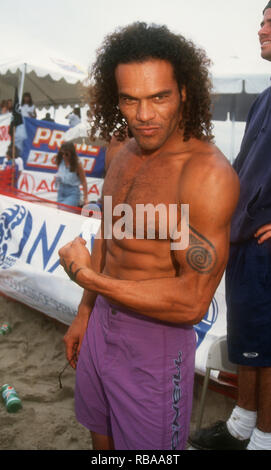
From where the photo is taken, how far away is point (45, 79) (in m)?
13.6

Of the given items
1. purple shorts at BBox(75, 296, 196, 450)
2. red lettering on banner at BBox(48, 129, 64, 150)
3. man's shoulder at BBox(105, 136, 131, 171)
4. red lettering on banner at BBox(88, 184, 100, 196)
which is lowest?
purple shorts at BBox(75, 296, 196, 450)

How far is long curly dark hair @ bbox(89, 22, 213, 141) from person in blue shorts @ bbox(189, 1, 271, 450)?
1.43ft

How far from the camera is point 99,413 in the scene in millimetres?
1710

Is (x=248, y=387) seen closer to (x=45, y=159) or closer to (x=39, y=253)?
(x=39, y=253)

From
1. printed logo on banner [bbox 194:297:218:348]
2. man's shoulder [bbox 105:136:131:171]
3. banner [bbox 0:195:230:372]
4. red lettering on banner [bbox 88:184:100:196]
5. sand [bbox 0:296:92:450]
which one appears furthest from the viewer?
red lettering on banner [bbox 88:184:100:196]

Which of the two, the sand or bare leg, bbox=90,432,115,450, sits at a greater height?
bare leg, bbox=90,432,115,450

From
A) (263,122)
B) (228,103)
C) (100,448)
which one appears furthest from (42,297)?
(228,103)

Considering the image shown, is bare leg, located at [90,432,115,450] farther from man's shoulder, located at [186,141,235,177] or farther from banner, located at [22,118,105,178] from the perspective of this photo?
banner, located at [22,118,105,178]

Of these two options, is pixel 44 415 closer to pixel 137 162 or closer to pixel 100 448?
pixel 100 448

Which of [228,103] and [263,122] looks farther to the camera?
[228,103]

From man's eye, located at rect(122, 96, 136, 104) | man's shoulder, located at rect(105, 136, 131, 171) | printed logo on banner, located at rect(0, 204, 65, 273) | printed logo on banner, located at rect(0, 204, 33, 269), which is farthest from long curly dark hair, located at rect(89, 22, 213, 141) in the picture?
printed logo on banner, located at rect(0, 204, 33, 269)

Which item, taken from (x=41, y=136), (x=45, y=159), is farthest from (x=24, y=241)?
(x=41, y=136)

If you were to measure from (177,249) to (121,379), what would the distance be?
2.04 feet

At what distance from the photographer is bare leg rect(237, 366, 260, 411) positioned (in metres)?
2.16
